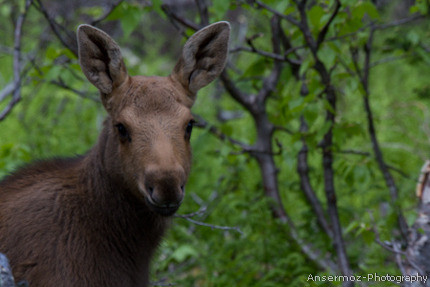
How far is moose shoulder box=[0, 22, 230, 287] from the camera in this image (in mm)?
4242

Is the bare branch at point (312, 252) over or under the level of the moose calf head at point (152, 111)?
under

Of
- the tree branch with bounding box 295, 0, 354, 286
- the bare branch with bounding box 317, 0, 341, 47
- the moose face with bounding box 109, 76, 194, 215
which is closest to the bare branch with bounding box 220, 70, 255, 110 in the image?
the tree branch with bounding box 295, 0, 354, 286

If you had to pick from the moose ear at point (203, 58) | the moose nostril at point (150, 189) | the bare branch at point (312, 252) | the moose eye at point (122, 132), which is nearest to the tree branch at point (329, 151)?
the bare branch at point (312, 252)

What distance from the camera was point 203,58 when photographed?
5113 millimetres

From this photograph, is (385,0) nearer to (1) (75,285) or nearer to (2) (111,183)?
(2) (111,183)

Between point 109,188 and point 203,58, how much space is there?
1.48 metres

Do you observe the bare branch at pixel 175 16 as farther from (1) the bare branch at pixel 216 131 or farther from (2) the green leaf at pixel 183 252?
(2) the green leaf at pixel 183 252

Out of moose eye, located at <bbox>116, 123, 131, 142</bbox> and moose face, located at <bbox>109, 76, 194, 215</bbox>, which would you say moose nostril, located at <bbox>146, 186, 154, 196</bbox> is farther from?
moose eye, located at <bbox>116, 123, 131, 142</bbox>

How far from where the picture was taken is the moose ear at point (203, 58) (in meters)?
4.93

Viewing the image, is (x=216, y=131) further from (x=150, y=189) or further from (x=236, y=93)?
(x=150, y=189)

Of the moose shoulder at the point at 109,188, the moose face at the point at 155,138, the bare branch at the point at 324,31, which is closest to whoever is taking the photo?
the moose face at the point at 155,138

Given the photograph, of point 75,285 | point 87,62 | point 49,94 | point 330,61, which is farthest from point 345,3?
point 49,94

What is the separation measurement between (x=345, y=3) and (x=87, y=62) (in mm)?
2448

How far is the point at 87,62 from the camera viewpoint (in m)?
4.73
